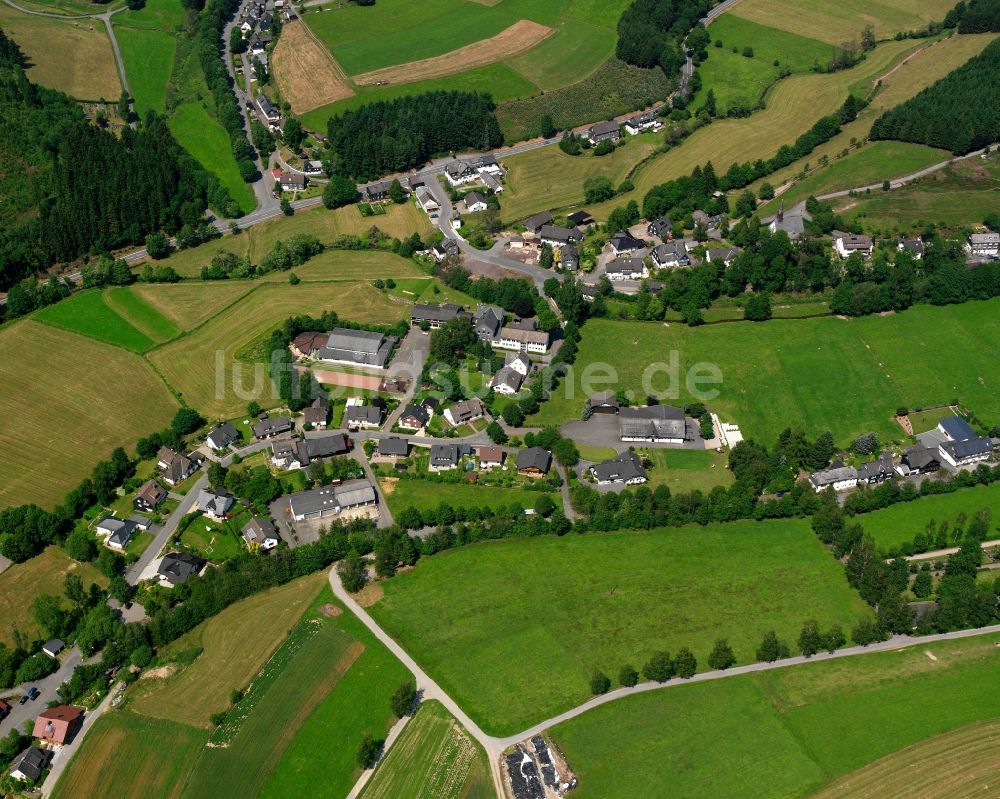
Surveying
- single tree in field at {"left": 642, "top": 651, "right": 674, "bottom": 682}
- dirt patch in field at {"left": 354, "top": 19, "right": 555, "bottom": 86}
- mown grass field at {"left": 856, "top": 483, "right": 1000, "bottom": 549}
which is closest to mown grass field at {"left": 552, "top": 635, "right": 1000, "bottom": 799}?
single tree in field at {"left": 642, "top": 651, "right": 674, "bottom": 682}

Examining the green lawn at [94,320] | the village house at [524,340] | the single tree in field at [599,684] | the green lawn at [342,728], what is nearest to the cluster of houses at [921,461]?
the single tree in field at [599,684]

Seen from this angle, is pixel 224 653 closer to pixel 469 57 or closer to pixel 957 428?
pixel 957 428

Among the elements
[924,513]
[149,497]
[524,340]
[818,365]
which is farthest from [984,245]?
[149,497]

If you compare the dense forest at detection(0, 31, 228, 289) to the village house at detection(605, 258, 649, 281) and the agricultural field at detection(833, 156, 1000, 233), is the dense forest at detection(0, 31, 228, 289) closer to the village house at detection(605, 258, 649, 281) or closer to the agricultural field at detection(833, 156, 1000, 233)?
the village house at detection(605, 258, 649, 281)

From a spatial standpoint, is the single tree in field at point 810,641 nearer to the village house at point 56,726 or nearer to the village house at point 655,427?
the village house at point 655,427

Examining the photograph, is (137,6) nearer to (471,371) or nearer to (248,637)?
(471,371)
